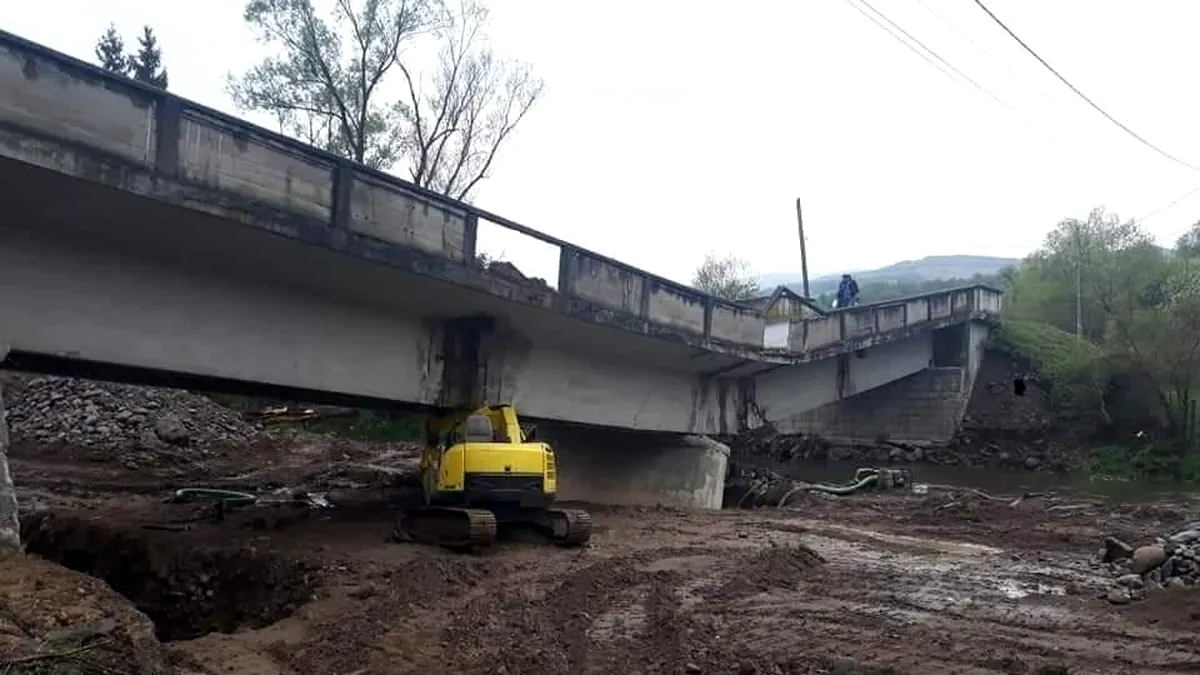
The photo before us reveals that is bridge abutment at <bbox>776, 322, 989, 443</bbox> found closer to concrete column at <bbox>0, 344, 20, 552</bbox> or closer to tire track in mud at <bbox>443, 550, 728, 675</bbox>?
tire track in mud at <bbox>443, 550, 728, 675</bbox>

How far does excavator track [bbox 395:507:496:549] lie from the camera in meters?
12.5

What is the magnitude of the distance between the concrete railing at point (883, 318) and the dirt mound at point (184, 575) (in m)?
14.0

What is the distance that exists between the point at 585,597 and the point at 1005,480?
80.9 ft

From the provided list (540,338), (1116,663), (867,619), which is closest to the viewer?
(1116,663)

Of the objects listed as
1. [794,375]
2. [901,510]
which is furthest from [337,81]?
[901,510]

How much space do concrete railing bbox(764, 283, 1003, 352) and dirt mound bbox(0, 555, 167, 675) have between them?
1759cm

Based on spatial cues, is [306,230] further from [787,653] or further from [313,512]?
[787,653]

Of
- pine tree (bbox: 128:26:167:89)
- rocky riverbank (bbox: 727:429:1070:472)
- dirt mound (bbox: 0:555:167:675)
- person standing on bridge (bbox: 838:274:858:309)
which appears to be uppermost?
pine tree (bbox: 128:26:167:89)

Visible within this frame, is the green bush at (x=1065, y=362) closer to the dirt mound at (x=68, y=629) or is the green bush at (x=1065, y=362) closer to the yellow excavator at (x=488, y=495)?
the yellow excavator at (x=488, y=495)

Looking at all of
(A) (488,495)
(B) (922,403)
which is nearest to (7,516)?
(A) (488,495)

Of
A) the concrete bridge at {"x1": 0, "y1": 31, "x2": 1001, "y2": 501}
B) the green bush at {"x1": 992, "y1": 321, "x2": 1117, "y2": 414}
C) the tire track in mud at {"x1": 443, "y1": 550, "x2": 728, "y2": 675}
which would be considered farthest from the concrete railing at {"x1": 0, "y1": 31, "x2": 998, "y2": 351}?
the green bush at {"x1": 992, "y1": 321, "x2": 1117, "y2": 414}

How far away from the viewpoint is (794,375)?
25562 mm

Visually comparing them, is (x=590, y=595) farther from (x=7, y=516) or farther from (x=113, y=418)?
(x=113, y=418)

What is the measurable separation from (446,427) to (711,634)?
8196mm
